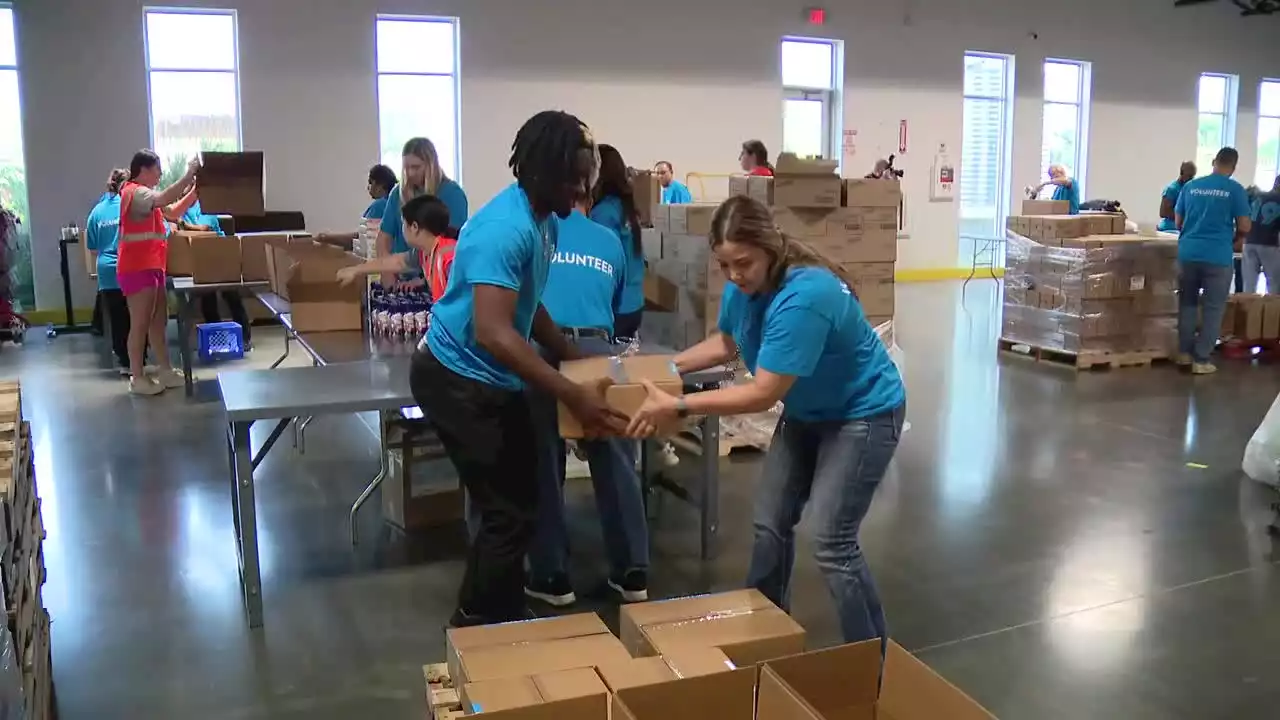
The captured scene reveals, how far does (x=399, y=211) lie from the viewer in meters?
4.90

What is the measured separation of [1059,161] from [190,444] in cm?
1243

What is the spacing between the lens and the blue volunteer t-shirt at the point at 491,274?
2262 millimetres

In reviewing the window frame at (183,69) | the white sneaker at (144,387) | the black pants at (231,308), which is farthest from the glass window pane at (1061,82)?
the white sneaker at (144,387)

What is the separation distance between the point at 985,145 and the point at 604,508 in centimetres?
1186

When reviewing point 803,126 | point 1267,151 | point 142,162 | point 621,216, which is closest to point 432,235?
point 621,216

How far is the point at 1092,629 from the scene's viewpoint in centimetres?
314

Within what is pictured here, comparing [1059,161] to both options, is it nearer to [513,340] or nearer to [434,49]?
[434,49]

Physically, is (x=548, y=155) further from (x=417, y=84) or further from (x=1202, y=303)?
(x=417, y=84)

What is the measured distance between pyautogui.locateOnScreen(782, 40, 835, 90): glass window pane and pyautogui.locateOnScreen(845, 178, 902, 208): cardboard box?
Result: 724cm

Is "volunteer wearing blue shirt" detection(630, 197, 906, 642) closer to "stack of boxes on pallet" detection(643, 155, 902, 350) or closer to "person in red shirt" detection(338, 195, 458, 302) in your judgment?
"person in red shirt" detection(338, 195, 458, 302)

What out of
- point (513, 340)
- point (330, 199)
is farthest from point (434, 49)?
point (513, 340)

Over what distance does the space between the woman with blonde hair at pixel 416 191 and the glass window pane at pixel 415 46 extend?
586 centimetres

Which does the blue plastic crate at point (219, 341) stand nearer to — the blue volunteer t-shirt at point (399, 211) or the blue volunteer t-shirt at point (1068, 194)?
the blue volunteer t-shirt at point (399, 211)

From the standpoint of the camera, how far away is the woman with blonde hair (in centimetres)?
468
